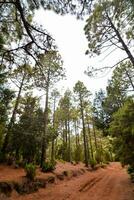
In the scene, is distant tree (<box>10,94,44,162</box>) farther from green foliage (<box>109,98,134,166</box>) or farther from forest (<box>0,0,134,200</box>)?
green foliage (<box>109,98,134,166</box>)

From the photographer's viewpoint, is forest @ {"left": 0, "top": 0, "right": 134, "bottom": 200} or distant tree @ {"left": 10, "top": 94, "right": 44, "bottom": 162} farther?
distant tree @ {"left": 10, "top": 94, "right": 44, "bottom": 162}

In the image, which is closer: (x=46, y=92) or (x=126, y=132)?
(x=126, y=132)

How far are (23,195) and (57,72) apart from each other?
1229cm

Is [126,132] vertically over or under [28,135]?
under

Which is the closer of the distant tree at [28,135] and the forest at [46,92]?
the forest at [46,92]

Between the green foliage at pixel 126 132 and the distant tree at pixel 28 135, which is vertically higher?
the distant tree at pixel 28 135

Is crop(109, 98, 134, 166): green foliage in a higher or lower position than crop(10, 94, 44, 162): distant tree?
lower

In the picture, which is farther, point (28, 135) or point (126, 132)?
point (28, 135)

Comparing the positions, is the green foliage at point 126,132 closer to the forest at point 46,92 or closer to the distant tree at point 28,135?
the forest at point 46,92

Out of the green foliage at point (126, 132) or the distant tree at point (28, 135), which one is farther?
the distant tree at point (28, 135)

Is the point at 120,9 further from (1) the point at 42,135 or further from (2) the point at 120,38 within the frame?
(1) the point at 42,135

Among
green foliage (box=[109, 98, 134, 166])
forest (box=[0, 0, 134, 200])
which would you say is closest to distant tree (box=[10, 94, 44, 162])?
forest (box=[0, 0, 134, 200])

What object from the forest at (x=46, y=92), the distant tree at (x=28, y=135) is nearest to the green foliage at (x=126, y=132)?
the forest at (x=46, y=92)

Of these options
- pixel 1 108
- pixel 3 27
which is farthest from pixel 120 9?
pixel 1 108
